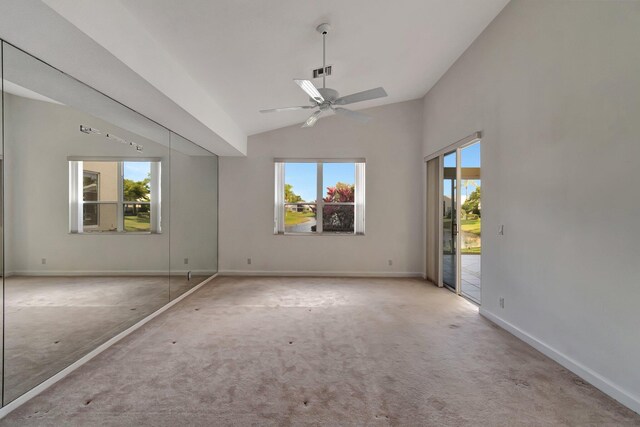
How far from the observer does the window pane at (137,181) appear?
10.1 ft

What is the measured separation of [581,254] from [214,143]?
4532mm

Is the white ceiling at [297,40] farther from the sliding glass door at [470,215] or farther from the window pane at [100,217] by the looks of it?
the sliding glass door at [470,215]

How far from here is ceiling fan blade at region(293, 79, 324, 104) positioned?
99.2 inches

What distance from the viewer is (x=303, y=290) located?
4637 millimetres

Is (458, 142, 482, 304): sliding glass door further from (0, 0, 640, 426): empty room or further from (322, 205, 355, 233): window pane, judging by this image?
(322, 205, 355, 233): window pane

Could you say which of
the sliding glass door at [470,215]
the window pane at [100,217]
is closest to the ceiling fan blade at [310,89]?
the window pane at [100,217]

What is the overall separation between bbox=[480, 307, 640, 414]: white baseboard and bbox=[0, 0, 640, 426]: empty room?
11 millimetres

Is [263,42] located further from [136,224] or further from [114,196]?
[136,224]

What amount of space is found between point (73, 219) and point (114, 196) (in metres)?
0.53

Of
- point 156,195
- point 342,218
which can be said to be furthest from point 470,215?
point 156,195

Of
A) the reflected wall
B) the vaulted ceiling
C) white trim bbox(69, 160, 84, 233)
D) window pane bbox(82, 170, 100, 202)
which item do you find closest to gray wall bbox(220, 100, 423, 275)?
the vaulted ceiling

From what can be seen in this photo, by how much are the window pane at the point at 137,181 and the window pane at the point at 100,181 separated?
0.13m

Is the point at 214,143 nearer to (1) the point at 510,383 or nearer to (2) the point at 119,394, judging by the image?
(2) the point at 119,394

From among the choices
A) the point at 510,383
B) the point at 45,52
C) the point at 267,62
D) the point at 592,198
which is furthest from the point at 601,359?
the point at 45,52
